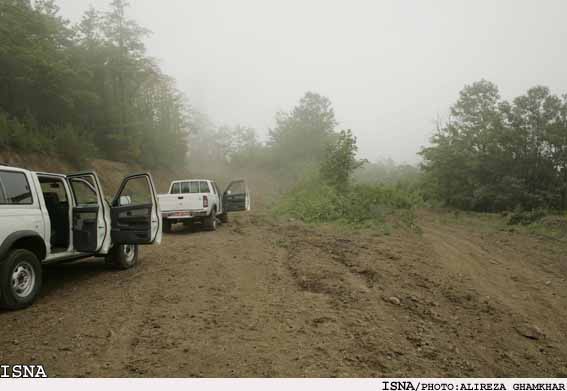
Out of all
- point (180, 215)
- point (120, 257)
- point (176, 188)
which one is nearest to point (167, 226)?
point (180, 215)

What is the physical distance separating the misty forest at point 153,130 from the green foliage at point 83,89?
0.23 ft

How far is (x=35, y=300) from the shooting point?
16.0 feet

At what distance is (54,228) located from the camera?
590 centimetres

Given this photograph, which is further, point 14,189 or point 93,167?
point 93,167

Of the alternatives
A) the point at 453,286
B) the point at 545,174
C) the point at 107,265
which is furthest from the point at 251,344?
the point at 545,174

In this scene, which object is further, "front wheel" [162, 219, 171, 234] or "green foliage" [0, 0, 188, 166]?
"green foliage" [0, 0, 188, 166]

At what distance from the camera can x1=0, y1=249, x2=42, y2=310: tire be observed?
4254 millimetres

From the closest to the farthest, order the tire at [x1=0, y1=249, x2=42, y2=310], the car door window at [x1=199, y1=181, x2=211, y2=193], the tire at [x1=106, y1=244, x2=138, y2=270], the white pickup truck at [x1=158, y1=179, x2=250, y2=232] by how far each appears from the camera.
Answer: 1. the tire at [x1=0, y1=249, x2=42, y2=310]
2. the tire at [x1=106, y1=244, x2=138, y2=270]
3. the white pickup truck at [x1=158, y1=179, x2=250, y2=232]
4. the car door window at [x1=199, y1=181, x2=211, y2=193]

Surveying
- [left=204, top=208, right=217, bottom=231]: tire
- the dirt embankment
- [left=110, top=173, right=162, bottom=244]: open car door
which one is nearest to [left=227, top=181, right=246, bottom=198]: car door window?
[left=204, top=208, right=217, bottom=231]: tire

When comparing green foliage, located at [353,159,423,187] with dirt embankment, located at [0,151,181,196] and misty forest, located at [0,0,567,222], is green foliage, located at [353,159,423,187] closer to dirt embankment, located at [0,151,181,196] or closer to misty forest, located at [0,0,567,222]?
misty forest, located at [0,0,567,222]

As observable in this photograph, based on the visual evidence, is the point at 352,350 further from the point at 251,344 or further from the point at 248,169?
the point at 248,169

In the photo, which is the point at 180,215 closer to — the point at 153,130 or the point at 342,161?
the point at 342,161

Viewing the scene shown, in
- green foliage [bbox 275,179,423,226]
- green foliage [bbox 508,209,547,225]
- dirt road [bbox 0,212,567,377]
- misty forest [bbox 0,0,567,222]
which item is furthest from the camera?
misty forest [bbox 0,0,567,222]

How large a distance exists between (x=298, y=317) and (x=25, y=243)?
3868 millimetres
